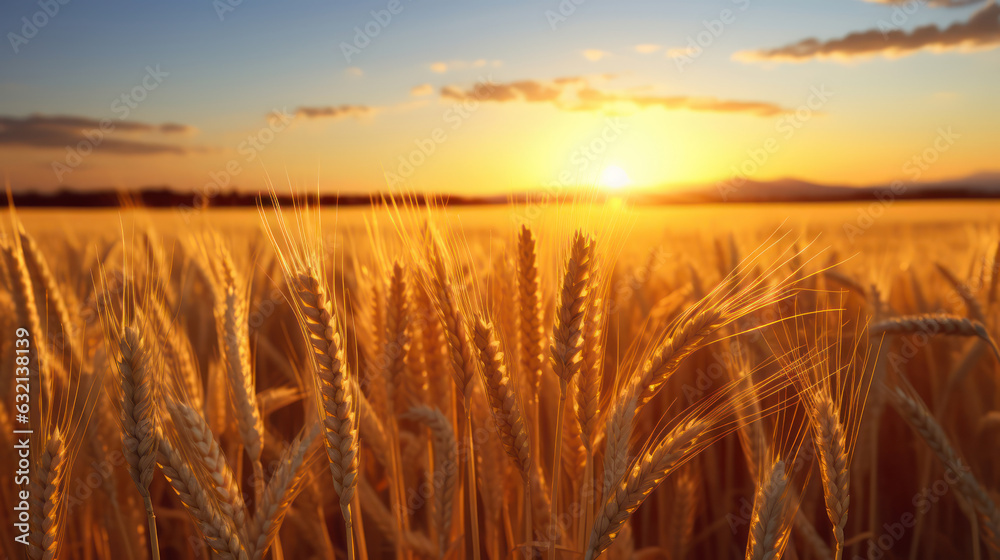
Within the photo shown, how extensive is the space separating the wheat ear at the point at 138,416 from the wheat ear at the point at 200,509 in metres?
0.03

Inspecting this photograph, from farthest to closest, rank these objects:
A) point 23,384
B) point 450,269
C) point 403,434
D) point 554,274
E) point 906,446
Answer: point 906,446, point 403,434, point 23,384, point 554,274, point 450,269

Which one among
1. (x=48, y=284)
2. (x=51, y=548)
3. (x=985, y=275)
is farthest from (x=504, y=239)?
(x=985, y=275)

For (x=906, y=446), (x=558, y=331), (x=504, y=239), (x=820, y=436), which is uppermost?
(x=504, y=239)

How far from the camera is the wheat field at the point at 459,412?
1181 mm

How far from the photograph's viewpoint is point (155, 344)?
1287 millimetres

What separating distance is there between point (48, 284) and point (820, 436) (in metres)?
2.46

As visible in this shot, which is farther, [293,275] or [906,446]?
[906,446]

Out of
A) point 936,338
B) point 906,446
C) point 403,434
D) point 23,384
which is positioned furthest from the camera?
point 936,338

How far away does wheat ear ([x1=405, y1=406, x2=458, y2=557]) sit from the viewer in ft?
5.00

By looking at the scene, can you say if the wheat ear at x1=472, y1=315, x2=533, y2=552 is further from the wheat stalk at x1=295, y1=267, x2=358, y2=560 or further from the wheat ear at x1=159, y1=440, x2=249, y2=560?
the wheat ear at x1=159, y1=440, x2=249, y2=560

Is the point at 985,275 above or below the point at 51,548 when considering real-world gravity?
above

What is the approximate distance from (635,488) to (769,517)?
0.30m

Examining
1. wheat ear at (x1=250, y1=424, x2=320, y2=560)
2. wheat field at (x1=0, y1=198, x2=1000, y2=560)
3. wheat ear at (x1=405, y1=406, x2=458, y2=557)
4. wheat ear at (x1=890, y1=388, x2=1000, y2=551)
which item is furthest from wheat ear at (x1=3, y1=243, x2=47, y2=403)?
wheat ear at (x1=890, y1=388, x2=1000, y2=551)

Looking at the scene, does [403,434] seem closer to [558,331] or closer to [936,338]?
[558,331]
